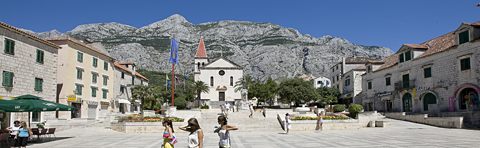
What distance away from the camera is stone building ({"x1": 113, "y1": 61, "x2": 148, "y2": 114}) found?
54281 mm

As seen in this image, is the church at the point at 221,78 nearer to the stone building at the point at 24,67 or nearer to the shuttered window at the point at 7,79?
the stone building at the point at 24,67

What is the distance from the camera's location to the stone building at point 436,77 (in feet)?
106

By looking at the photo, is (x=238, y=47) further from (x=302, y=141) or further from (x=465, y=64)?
(x=302, y=141)

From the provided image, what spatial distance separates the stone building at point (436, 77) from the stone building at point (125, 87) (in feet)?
119

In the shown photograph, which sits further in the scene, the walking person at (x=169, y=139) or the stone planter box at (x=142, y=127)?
the stone planter box at (x=142, y=127)

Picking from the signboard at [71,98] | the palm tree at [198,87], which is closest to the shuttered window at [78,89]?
the signboard at [71,98]

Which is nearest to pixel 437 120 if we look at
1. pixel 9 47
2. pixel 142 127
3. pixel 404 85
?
pixel 404 85

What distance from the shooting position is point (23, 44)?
Result: 3092 centimetres

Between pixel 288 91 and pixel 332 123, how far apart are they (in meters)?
26.0

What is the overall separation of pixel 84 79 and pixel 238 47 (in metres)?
121

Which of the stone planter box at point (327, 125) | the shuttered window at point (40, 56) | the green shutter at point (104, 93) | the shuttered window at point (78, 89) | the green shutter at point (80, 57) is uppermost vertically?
the green shutter at point (80, 57)

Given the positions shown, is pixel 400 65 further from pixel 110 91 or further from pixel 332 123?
pixel 110 91

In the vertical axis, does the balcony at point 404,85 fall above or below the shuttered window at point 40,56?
below

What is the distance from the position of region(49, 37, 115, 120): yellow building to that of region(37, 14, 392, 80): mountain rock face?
3040 inches
